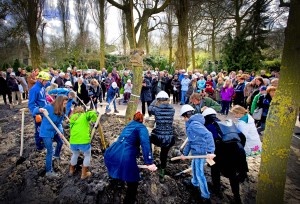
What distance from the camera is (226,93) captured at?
9047 millimetres

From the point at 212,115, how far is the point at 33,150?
14.6 ft

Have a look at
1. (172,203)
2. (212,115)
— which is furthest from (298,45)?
(172,203)

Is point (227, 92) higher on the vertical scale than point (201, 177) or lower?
higher

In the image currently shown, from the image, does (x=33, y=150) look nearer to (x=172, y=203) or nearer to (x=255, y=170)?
(x=172, y=203)

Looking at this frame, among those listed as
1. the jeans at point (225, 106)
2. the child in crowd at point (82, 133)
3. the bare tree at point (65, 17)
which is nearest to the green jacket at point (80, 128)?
the child in crowd at point (82, 133)

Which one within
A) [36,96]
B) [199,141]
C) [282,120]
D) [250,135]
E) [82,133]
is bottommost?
[250,135]

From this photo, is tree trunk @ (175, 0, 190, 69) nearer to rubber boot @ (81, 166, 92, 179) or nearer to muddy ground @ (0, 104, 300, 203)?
muddy ground @ (0, 104, 300, 203)

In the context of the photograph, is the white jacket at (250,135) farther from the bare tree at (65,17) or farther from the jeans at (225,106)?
the bare tree at (65,17)

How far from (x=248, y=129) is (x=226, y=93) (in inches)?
202

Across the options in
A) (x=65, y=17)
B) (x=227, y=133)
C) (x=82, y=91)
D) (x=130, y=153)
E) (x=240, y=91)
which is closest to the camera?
(x=130, y=153)

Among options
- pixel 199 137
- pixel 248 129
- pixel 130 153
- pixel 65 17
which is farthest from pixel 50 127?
pixel 65 17

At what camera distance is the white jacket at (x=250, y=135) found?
163 inches

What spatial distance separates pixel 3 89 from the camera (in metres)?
11.1

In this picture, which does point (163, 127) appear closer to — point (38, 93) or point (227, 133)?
point (227, 133)
